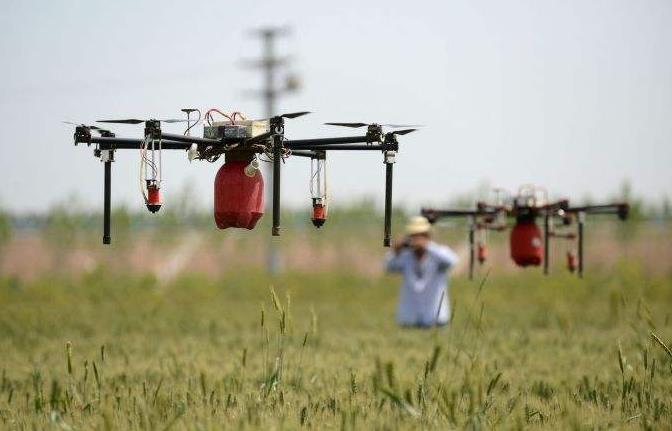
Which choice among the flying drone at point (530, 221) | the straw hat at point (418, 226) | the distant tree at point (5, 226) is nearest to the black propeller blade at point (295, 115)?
the flying drone at point (530, 221)

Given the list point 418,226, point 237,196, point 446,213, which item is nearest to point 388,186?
point 237,196

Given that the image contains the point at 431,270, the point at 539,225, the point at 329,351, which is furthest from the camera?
the point at 431,270

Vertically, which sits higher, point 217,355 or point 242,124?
point 242,124

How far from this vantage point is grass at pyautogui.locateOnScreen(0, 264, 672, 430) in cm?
610

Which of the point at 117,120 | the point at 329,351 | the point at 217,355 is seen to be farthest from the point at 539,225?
the point at 117,120

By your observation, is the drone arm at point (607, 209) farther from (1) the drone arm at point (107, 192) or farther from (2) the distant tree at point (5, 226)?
(2) the distant tree at point (5, 226)

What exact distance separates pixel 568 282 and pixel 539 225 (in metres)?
14.3

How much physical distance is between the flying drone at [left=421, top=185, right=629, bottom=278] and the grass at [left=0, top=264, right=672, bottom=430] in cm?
104

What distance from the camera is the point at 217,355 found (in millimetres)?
11586

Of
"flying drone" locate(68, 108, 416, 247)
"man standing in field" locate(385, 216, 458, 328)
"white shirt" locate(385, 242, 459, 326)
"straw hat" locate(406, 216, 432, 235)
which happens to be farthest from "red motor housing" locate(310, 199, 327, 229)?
"white shirt" locate(385, 242, 459, 326)

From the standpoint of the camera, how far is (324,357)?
441 inches

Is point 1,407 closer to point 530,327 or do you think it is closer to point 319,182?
point 319,182

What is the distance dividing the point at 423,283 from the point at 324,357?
4.97 meters

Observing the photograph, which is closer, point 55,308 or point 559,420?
point 559,420
